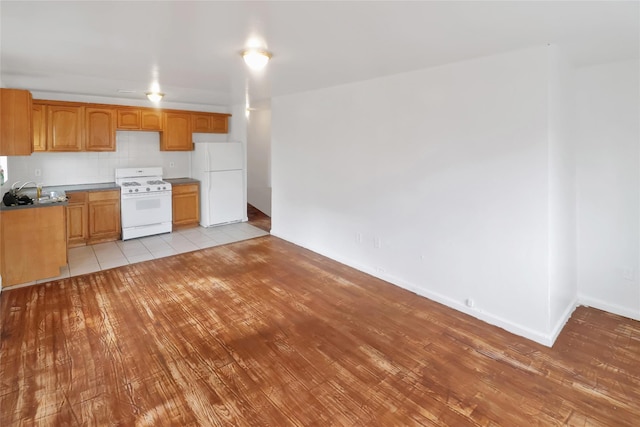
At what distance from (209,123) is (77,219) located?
290cm

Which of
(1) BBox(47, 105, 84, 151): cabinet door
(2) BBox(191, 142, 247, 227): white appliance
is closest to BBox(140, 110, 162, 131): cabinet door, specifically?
(2) BBox(191, 142, 247, 227): white appliance

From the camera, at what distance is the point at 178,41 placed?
2.73 meters

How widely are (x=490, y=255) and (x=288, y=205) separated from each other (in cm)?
340

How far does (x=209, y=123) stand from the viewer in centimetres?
702

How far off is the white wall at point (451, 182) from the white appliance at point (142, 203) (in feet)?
9.47

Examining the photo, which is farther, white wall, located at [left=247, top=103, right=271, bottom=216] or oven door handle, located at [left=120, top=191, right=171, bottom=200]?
white wall, located at [left=247, top=103, right=271, bottom=216]

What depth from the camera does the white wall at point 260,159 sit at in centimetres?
821

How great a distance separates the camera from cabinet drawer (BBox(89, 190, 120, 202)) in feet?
18.2

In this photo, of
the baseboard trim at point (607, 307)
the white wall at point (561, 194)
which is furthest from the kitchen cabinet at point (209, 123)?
the baseboard trim at point (607, 307)

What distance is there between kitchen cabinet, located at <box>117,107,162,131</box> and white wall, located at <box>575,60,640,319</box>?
20.3ft

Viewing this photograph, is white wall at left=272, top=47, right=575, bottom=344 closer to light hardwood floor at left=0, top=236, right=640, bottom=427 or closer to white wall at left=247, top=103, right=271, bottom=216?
light hardwood floor at left=0, top=236, right=640, bottom=427

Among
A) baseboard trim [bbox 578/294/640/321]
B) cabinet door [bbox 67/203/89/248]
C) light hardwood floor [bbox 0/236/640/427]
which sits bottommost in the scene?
light hardwood floor [bbox 0/236/640/427]

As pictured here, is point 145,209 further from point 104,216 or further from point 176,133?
point 176,133

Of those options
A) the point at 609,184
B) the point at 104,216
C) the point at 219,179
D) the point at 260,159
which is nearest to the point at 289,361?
the point at 609,184
